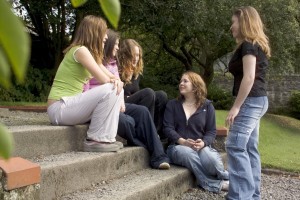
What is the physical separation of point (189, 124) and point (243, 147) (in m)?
1.02

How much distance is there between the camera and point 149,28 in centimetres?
1305

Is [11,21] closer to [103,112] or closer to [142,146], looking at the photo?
[103,112]

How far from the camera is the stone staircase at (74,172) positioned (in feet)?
8.79

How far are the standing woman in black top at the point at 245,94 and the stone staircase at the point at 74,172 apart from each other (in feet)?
2.05

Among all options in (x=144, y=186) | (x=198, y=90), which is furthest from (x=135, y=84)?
(x=144, y=186)

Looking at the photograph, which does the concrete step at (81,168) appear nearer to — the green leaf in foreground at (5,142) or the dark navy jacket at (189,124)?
the dark navy jacket at (189,124)

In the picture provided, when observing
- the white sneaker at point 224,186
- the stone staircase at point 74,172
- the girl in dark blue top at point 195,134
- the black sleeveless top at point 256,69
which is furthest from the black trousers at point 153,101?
the black sleeveless top at point 256,69

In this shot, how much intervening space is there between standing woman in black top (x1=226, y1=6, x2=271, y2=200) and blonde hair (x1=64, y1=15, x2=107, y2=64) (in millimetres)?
1186

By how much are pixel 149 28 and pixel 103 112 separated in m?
9.24

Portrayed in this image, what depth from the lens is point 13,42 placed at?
12.2 inches

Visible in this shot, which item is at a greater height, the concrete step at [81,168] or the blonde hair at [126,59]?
the blonde hair at [126,59]

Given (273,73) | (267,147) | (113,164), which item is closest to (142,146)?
(113,164)

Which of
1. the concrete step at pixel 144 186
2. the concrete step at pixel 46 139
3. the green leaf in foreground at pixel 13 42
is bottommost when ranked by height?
the concrete step at pixel 144 186

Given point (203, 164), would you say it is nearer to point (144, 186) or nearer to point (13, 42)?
point (144, 186)
